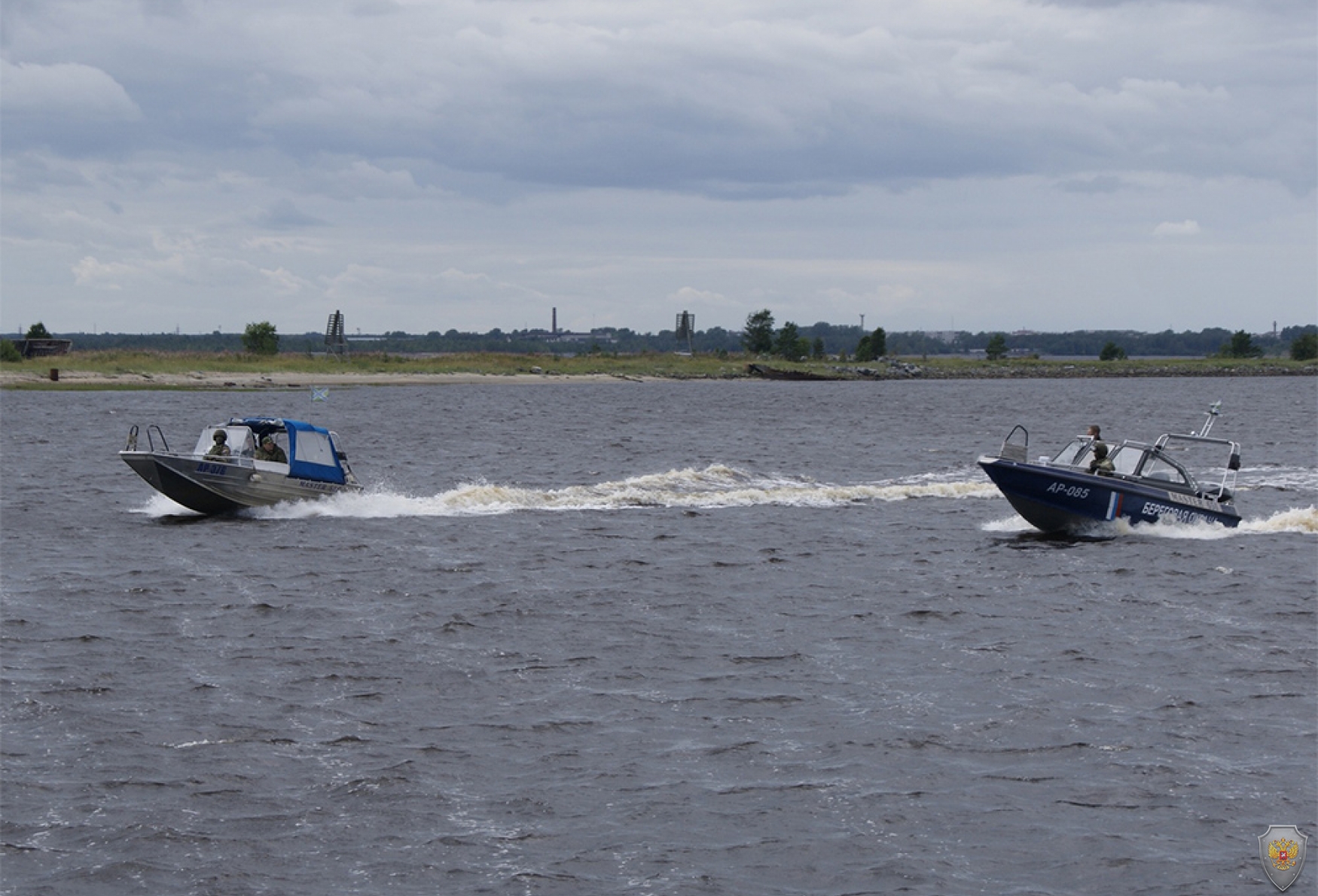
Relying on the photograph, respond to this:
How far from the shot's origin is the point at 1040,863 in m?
14.3

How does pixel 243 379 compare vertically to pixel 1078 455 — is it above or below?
above

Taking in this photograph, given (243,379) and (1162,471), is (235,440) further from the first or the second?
(243,379)

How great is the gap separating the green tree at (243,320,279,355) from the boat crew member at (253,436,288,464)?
359 ft

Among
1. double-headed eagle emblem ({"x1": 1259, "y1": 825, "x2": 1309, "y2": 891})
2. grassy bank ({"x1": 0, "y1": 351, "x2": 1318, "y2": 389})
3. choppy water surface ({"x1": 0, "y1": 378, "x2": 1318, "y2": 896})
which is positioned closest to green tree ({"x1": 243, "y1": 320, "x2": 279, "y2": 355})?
grassy bank ({"x1": 0, "y1": 351, "x2": 1318, "y2": 389})

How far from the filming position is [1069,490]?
34.3m

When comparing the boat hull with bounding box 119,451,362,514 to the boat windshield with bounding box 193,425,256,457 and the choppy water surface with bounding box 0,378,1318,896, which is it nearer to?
the boat windshield with bounding box 193,425,256,457

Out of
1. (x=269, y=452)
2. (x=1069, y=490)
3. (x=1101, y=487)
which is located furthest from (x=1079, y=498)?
(x=269, y=452)

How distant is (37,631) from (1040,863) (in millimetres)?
16737

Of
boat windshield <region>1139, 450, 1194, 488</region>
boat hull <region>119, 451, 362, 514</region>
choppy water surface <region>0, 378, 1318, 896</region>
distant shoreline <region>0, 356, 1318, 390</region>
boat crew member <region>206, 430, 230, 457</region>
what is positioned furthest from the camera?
distant shoreline <region>0, 356, 1318, 390</region>

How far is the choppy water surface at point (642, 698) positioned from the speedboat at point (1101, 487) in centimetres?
60

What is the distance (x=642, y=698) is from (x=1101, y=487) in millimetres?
18459

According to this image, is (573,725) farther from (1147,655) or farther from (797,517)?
(797,517)

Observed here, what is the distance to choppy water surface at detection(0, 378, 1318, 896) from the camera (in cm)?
1440

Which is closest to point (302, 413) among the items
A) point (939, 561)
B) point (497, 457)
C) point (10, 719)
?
Answer: point (497, 457)
